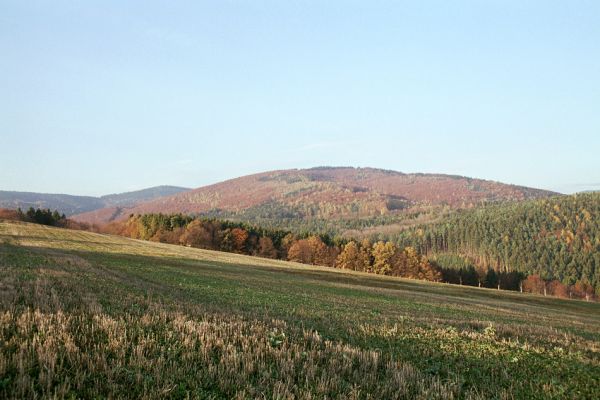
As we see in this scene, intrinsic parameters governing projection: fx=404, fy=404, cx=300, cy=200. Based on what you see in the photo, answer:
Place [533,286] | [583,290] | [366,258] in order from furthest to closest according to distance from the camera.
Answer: [583,290] → [533,286] → [366,258]

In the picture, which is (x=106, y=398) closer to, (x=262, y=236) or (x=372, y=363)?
(x=372, y=363)

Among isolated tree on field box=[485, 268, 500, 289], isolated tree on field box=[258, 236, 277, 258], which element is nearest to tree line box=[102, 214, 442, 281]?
isolated tree on field box=[258, 236, 277, 258]

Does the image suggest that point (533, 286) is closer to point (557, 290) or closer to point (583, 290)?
point (557, 290)

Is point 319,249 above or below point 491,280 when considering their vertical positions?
above

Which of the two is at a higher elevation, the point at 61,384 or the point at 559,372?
the point at 61,384

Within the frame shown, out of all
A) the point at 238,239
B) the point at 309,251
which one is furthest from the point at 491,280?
the point at 238,239

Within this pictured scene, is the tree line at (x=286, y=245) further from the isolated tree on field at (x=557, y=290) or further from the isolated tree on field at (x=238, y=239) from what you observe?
the isolated tree on field at (x=557, y=290)

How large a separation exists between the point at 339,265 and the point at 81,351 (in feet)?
428

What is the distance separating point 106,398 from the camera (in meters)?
5.38

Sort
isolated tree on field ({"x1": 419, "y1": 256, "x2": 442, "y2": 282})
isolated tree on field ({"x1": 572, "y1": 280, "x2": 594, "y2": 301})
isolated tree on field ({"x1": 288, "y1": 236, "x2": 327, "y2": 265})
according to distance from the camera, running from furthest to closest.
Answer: isolated tree on field ({"x1": 572, "y1": 280, "x2": 594, "y2": 301}), isolated tree on field ({"x1": 288, "y1": 236, "x2": 327, "y2": 265}), isolated tree on field ({"x1": 419, "y1": 256, "x2": 442, "y2": 282})

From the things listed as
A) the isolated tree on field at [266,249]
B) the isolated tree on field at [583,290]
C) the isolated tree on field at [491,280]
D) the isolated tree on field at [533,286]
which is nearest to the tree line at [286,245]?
the isolated tree on field at [266,249]

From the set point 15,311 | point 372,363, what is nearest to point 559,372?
point 372,363

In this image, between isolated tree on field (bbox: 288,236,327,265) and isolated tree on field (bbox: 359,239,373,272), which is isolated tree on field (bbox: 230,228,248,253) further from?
isolated tree on field (bbox: 359,239,373,272)

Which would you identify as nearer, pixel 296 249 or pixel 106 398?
pixel 106 398
